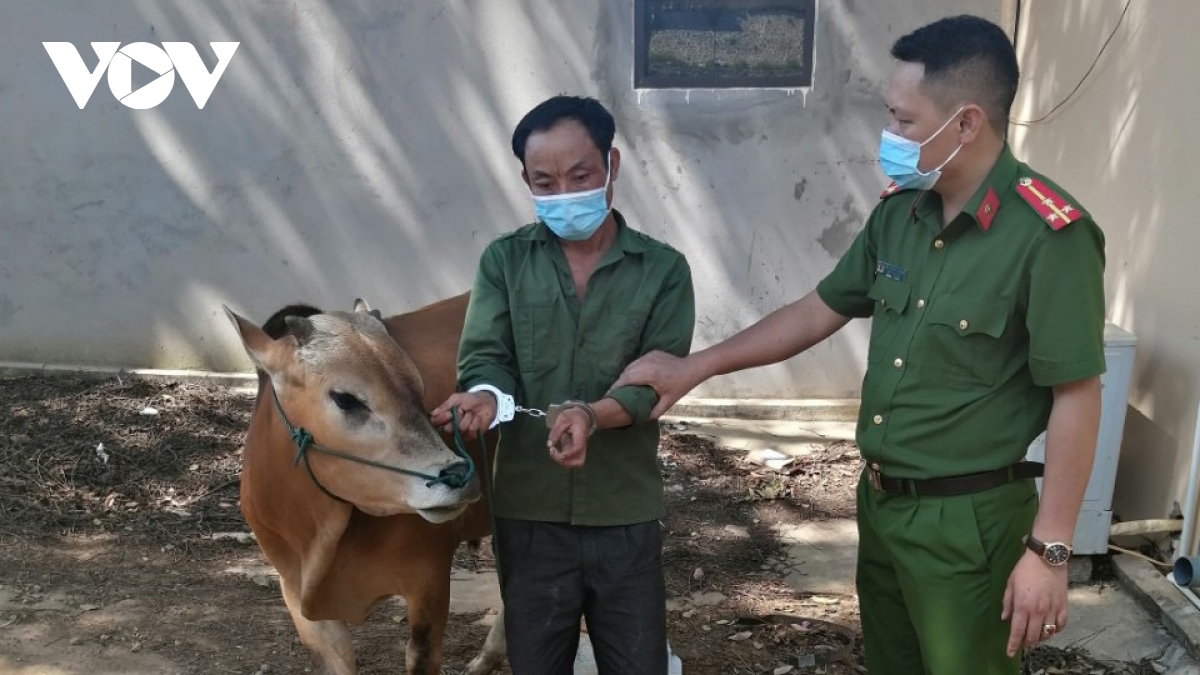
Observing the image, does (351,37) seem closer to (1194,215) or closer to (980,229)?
(1194,215)

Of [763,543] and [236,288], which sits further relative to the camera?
[236,288]

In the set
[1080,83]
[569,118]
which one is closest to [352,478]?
[569,118]

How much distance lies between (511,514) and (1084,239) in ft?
4.95

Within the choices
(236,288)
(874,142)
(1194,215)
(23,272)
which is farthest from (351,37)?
(1194,215)

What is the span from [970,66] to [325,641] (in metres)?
2.65

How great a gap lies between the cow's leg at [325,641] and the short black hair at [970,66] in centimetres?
252

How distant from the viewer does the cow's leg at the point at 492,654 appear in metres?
4.16

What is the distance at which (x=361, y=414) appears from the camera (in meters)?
3.07

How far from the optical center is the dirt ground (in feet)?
14.4

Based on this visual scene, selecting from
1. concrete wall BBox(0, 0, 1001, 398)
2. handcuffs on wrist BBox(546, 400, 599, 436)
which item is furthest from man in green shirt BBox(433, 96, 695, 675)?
concrete wall BBox(0, 0, 1001, 398)

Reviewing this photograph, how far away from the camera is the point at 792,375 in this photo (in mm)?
7250

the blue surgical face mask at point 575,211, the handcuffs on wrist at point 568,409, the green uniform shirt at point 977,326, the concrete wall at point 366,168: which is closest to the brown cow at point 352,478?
the handcuffs on wrist at point 568,409

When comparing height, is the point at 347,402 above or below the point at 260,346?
below

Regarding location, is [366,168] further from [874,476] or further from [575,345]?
[874,476]
